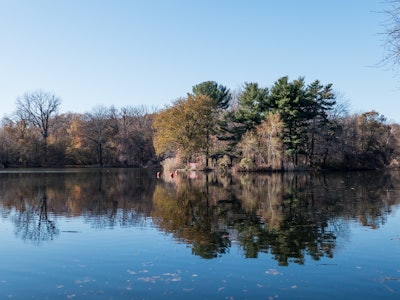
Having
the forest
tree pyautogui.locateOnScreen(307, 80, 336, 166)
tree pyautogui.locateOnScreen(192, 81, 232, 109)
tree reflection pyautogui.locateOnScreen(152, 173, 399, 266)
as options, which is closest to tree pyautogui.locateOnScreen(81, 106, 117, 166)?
the forest

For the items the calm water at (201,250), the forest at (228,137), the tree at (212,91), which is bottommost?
the calm water at (201,250)

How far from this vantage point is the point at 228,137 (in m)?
57.3

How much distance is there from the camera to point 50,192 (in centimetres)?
2700

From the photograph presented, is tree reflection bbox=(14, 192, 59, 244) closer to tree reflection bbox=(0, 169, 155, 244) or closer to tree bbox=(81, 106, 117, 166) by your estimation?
tree reflection bbox=(0, 169, 155, 244)

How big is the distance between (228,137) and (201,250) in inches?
1822

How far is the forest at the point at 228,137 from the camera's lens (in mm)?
54188

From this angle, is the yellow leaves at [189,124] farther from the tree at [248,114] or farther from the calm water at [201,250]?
the calm water at [201,250]

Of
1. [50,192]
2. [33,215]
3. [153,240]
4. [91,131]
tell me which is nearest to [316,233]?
[153,240]

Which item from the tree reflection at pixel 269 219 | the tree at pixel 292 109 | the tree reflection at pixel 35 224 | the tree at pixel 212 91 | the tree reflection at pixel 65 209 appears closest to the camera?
the tree reflection at pixel 269 219

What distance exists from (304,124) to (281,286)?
167ft

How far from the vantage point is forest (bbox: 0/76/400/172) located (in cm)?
5419

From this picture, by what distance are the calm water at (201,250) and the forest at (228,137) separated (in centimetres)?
3324

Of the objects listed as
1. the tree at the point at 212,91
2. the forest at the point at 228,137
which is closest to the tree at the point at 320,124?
the forest at the point at 228,137

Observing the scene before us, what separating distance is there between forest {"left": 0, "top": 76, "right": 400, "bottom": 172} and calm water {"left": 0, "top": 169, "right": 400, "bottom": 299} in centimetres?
3324
